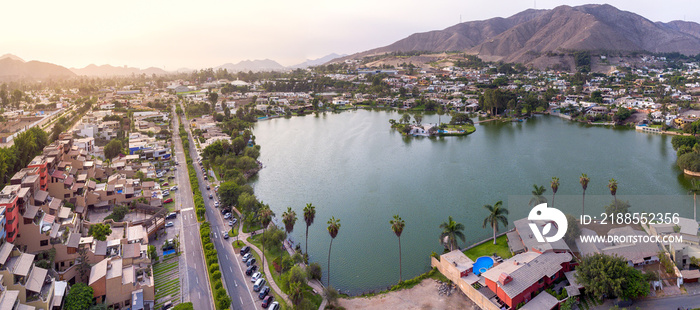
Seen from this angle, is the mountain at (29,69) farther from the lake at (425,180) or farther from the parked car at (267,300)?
the parked car at (267,300)

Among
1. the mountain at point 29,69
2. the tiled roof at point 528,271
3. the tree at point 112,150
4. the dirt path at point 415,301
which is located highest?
the mountain at point 29,69

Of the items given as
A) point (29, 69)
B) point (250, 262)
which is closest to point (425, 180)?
point (250, 262)

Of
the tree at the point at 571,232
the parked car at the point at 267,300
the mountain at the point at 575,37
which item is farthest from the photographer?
the mountain at the point at 575,37

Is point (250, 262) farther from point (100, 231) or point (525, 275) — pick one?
point (525, 275)

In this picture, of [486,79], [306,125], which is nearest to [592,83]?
[486,79]

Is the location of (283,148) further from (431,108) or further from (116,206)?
(431,108)

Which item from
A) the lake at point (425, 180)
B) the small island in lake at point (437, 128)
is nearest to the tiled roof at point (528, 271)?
the lake at point (425, 180)
